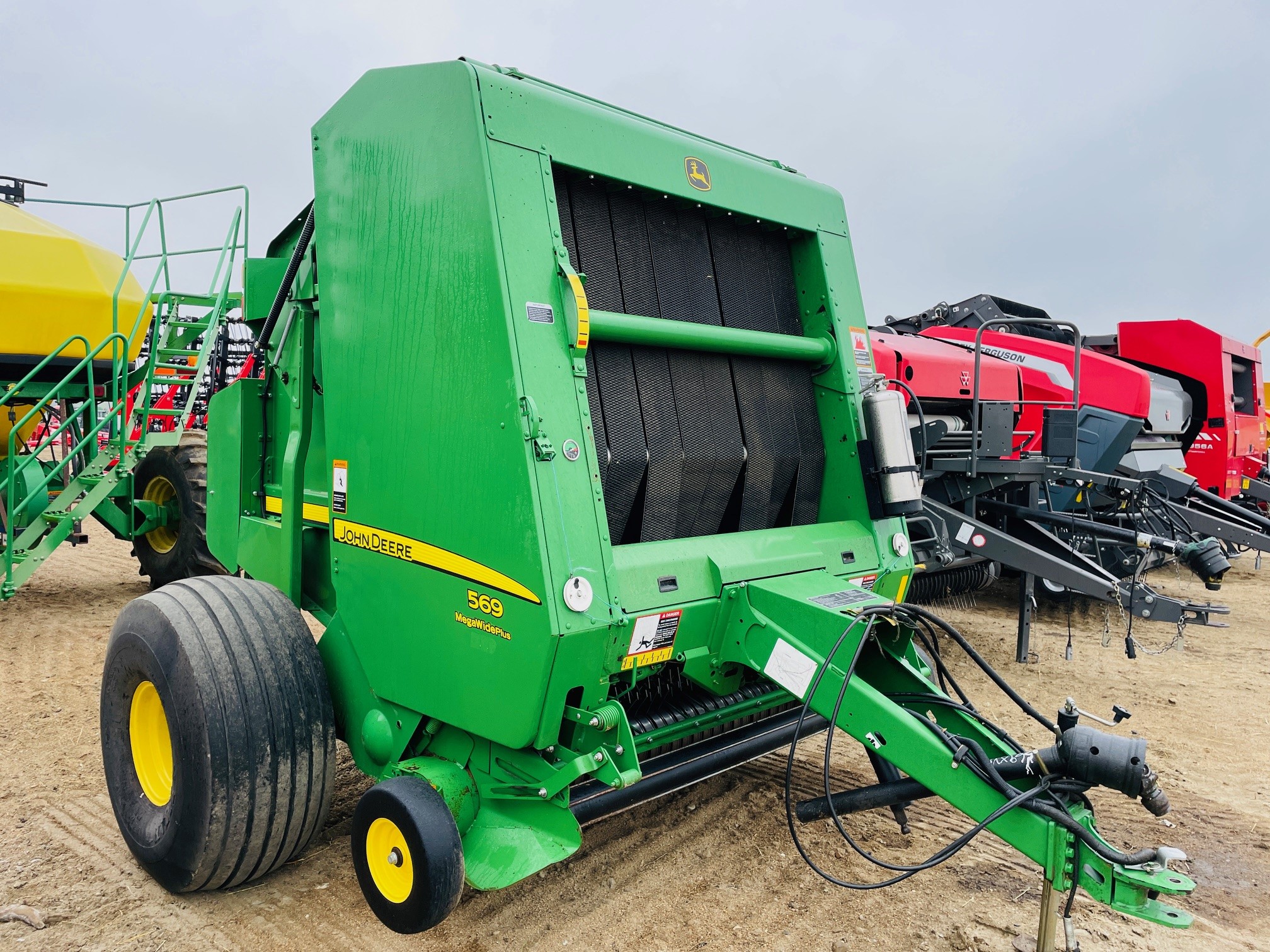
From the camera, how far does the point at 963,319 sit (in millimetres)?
9156

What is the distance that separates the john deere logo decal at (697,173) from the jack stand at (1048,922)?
2.27 meters

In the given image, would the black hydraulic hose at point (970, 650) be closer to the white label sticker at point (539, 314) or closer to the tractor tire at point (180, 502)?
the white label sticker at point (539, 314)

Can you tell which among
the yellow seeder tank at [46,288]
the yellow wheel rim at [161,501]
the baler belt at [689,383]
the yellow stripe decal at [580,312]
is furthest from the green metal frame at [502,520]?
the yellow wheel rim at [161,501]

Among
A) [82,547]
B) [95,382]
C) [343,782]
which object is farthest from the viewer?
[82,547]

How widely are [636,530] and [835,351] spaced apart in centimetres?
109

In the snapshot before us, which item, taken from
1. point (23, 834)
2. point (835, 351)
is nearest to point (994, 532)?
point (835, 351)

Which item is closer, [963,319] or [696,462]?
[696,462]

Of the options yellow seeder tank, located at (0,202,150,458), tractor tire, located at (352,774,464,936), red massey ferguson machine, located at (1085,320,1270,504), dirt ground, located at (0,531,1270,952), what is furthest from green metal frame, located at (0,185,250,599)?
red massey ferguson machine, located at (1085,320,1270,504)

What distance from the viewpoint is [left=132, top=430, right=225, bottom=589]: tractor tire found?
679 centimetres

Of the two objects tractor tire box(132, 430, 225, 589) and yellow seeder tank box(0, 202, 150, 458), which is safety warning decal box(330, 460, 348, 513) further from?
yellow seeder tank box(0, 202, 150, 458)

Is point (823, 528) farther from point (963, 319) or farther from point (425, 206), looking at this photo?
point (963, 319)

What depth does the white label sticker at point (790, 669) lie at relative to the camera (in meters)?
2.63

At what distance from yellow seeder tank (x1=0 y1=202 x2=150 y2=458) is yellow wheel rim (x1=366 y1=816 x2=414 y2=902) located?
5464 millimetres

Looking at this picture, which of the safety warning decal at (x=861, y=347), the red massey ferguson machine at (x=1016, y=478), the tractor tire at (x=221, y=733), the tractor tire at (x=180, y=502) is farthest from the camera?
the tractor tire at (x=180, y=502)
